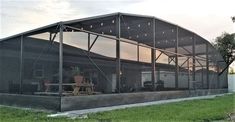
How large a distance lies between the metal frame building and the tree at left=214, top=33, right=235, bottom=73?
12.5 meters

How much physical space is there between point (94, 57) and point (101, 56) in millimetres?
405

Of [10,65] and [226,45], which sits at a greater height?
[226,45]

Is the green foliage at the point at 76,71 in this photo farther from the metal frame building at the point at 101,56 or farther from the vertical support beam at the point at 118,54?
the vertical support beam at the point at 118,54

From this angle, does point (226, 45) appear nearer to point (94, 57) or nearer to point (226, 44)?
point (226, 44)

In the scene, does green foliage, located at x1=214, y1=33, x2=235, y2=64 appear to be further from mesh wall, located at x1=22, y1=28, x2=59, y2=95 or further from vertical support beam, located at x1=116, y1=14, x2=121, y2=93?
mesh wall, located at x1=22, y1=28, x2=59, y2=95

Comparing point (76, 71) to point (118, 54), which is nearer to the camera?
point (76, 71)

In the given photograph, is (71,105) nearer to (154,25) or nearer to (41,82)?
(41,82)

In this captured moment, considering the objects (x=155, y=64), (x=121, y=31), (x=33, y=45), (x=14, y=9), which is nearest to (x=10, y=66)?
(x=33, y=45)

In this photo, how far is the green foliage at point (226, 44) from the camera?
26353mm

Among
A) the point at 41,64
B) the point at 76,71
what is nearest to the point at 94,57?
the point at 76,71

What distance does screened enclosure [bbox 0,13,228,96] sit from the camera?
948 centimetres

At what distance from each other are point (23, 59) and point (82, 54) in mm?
2298

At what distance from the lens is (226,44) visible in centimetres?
2733

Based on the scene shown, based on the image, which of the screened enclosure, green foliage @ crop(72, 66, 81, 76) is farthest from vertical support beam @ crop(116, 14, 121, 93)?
green foliage @ crop(72, 66, 81, 76)
